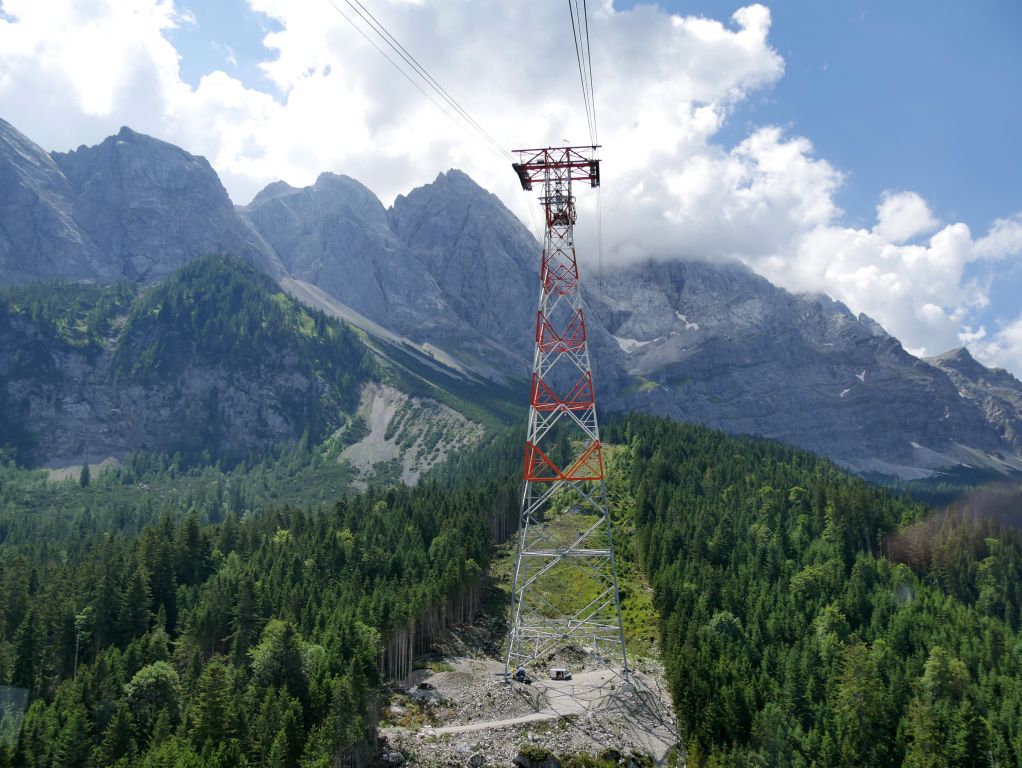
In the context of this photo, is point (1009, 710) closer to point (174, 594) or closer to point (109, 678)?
point (109, 678)

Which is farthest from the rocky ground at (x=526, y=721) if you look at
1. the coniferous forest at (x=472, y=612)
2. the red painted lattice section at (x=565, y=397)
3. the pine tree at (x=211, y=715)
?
the red painted lattice section at (x=565, y=397)

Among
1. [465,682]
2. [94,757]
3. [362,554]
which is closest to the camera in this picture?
[94,757]

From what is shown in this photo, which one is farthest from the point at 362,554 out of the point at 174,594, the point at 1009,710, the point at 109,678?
the point at 1009,710

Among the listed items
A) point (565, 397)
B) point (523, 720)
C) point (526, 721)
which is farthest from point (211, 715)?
point (565, 397)

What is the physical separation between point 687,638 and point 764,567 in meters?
34.4

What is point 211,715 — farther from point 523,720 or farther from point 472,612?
point 472,612

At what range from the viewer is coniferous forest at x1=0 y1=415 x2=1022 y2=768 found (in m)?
61.4

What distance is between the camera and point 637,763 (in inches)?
2502

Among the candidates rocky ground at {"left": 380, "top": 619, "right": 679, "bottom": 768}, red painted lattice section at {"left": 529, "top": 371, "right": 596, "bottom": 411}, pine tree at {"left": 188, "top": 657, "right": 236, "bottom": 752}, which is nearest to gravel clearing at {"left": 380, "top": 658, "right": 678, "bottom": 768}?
rocky ground at {"left": 380, "top": 619, "right": 679, "bottom": 768}

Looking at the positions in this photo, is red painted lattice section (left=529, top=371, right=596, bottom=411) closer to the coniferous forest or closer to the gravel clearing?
the gravel clearing

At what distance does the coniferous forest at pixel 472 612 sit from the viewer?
6141cm

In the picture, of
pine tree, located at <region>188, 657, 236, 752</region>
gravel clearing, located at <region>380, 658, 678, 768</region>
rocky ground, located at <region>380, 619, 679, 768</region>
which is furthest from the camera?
gravel clearing, located at <region>380, 658, 678, 768</region>

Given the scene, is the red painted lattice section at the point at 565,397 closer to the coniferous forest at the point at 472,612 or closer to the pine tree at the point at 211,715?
the coniferous forest at the point at 472,612

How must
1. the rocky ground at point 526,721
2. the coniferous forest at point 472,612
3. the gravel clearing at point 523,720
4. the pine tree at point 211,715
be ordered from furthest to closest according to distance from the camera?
1. the gravel clearing at point 523,720
2. the rocky ground at point 526,721
3. the coniferous forest at point 472,612
4. the pine tree at point 211,715
